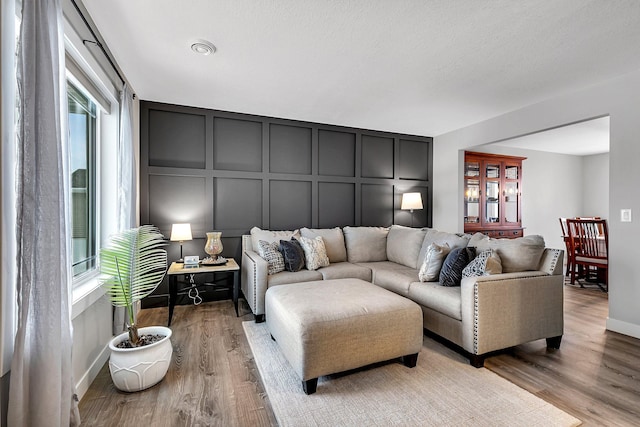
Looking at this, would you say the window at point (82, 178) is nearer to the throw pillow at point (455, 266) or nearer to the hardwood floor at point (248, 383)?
the hardwood floor at point (248, 383)

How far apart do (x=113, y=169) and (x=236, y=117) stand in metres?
1.70

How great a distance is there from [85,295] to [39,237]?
2.76 feet

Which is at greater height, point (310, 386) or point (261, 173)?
point (261, 173)

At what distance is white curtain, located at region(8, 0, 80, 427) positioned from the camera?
3.98 ft

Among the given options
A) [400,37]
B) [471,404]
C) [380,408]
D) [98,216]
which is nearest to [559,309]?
[471,404]

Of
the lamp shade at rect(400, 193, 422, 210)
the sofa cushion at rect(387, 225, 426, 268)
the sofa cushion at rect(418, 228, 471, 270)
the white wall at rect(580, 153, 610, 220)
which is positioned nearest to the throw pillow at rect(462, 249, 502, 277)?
the sofa cushion at rect(418, 228, 471, 270)

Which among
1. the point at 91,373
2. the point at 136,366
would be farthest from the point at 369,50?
the point at 91,373

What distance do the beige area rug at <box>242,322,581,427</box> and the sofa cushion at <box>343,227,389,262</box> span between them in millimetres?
1824

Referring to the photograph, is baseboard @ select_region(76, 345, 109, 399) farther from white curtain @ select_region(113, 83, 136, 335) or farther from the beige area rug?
the beige area rug

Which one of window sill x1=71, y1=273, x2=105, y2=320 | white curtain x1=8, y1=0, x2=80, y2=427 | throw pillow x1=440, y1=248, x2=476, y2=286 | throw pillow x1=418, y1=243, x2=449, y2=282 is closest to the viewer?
white curtain x1=8, y1=0, x2=80, y2=427

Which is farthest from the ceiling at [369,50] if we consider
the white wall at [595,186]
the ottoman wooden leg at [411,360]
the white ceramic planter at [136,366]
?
the white wall at [595,186]

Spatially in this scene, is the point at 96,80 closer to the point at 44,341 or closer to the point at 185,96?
the point at 185,96

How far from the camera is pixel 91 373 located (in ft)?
6.78

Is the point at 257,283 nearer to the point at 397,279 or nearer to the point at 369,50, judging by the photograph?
the point at 397,279
